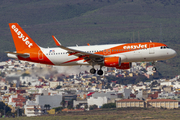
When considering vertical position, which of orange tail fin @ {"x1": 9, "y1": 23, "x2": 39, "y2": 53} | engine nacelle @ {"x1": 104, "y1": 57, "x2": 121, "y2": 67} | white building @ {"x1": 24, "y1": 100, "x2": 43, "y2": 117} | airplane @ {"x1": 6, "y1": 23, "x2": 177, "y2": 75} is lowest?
white building @ {"x1": 24, "y1": 100, "x2": 43, "y2": 117}

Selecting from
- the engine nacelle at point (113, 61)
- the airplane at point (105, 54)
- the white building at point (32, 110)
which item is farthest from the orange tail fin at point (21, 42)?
the white building at point (32, 110)

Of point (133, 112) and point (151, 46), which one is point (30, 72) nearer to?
point (151, 46)

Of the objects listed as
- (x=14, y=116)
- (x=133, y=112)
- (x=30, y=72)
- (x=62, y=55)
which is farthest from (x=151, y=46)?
(x=14, y=116)

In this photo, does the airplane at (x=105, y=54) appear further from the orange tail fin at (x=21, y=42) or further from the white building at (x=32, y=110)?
the white building at (x=32, y=110)

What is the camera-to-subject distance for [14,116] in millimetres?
179125

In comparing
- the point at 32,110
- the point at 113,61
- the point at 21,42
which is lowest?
the point at 32,110

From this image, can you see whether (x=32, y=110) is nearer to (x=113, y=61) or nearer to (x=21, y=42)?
(x=21, y=42)

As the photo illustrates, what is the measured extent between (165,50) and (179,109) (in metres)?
112

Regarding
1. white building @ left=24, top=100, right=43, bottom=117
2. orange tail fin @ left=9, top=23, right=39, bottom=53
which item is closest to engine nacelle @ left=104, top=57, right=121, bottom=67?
orange tail fin @ left=9, top=23, right=39, bottom=53

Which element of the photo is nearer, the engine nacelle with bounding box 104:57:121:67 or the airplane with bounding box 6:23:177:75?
the engine nacelle with bounding box 104:57:121:67

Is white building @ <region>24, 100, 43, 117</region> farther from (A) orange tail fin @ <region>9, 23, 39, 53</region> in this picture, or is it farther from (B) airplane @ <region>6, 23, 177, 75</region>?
(B) airplane @ <region>6, 23, 177, 75</region>

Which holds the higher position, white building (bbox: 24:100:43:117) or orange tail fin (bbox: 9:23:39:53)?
orange tail fin (bbox: 9:23:39:53)

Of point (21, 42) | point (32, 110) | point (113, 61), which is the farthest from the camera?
point (32, 110)

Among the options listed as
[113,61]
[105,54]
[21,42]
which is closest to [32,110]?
[21,42]
